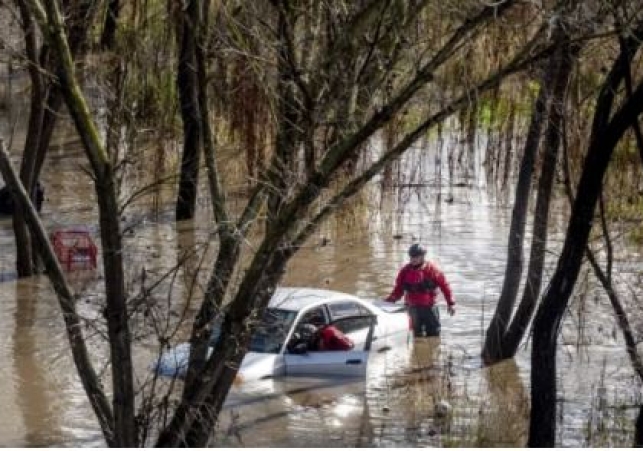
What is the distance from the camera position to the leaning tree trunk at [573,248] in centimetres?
1149

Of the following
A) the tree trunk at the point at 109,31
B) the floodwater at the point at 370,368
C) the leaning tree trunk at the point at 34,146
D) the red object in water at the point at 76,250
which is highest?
the tree trunk at the point at 109,31

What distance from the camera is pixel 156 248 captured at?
23.8 m

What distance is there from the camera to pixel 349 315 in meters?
18.1

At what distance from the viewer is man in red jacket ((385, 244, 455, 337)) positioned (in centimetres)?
1925

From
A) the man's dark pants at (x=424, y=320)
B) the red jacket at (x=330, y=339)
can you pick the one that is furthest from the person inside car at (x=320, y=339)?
the man's dark pants at (x=424, y=320)

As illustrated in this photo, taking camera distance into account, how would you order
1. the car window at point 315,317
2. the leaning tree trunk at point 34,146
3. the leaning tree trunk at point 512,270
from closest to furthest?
the car window at point 315,317, the leaning tree trunk at point 512,270, the leaning tree trunk at point 34,146

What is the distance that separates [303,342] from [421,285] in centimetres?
259

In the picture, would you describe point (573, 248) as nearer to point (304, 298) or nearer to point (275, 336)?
point (275, 336)

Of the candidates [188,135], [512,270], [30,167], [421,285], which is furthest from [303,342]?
[188,135]

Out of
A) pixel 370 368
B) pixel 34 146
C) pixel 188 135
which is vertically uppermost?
pixel 188 135

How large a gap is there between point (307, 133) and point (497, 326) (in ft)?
31.8

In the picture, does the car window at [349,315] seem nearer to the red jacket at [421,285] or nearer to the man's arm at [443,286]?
the red jacket at [421,285]

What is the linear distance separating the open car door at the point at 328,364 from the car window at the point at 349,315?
2.66 ft

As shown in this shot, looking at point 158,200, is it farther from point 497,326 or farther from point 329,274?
point 497,326
